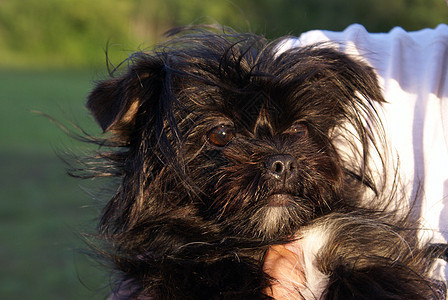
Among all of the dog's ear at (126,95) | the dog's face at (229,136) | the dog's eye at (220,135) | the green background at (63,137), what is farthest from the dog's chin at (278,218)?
the green background at (63,137)

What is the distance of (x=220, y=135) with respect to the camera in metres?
2.86

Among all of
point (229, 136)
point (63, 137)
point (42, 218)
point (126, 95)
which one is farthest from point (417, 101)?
point (63, 137)

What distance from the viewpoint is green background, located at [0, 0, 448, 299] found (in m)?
3.88

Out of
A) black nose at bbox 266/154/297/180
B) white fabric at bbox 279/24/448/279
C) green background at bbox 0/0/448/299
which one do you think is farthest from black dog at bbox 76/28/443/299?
green background at bbox 0/0/448/299

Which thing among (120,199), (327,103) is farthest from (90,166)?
(327,103)

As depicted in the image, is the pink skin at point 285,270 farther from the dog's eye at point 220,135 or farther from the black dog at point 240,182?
the dog's eye at point 220,135

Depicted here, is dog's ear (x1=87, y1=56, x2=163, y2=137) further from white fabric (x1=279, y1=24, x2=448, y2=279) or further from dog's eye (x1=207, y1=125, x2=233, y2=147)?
white fabric (x1=279, y1=24, x2=448, y2=279)

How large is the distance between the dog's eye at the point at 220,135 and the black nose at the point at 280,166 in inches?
11.8

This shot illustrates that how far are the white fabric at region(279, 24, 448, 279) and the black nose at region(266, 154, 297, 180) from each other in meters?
0.73

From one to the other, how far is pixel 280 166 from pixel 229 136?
0.36 m

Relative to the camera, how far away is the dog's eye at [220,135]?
286cm

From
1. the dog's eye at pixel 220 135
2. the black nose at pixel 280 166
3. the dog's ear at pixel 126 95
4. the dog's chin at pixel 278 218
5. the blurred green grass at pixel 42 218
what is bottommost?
the blurred green grass at pixel 42 218

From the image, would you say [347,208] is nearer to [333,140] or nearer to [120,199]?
[333,140]

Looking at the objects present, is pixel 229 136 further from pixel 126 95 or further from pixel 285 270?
pixel 285 270
